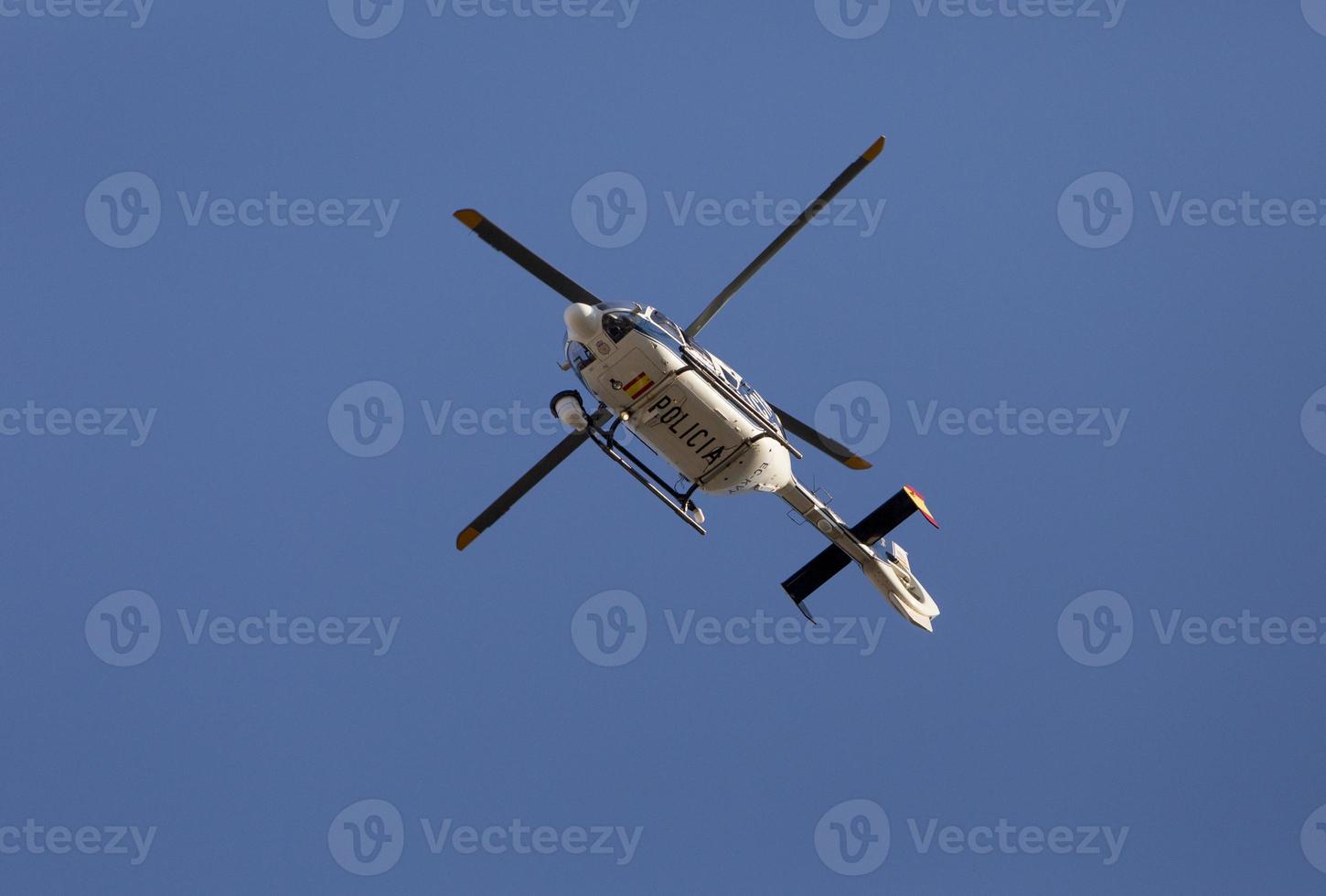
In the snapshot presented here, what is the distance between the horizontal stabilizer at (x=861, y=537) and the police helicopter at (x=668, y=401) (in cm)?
186

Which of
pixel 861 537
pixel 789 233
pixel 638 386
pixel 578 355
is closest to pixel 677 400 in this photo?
pixel 638 386

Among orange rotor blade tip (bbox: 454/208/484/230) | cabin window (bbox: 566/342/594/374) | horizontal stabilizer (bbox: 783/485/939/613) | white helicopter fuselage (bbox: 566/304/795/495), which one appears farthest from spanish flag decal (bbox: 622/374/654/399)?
horizontal stabilizer (bbox: 783/485/939/613)

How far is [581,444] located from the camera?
26.3 metres

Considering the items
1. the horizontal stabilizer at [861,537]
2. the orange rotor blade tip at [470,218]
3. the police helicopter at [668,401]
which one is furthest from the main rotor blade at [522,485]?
the horizontal stabilizer at [861,537]

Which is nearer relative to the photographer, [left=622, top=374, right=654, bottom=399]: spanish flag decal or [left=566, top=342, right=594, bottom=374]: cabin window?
[left=622, top=374, right=654, bottom=399]: spanish flag decal

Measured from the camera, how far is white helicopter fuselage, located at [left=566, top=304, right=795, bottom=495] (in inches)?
963

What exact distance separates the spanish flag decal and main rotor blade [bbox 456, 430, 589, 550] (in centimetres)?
105

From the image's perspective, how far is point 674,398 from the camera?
24906 mm

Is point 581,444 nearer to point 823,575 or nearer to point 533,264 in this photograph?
point 533,264

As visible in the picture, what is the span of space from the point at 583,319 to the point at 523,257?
1.37 meters

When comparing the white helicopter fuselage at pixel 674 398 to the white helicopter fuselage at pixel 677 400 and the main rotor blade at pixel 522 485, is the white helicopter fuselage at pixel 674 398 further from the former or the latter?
the main rotor blade at pixel 522 485

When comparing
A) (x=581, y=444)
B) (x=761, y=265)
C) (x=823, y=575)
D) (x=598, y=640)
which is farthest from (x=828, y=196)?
(x=598, y=640)

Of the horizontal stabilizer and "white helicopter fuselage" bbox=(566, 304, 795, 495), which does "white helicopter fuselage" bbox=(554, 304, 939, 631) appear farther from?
the horizontal stabilizer

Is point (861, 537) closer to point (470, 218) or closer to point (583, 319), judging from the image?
point (583, 319)
